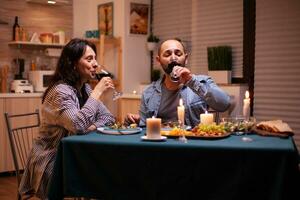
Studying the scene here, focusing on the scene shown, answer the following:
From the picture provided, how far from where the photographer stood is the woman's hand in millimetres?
2379

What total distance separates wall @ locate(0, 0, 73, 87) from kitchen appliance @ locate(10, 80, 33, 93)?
0.22 meters

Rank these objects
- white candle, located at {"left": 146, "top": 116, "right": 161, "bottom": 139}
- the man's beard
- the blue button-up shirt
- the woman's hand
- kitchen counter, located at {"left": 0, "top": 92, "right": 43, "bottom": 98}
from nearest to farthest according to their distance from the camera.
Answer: white candle, located at {"left": 146, "top": 116, "right": 161, "bottom": 139} < the woman's hand < the blue button-up shirt < the man's beard < kitchen counter, located at {"left": 0, "top": 92, "right": 43, "bottom": 98}

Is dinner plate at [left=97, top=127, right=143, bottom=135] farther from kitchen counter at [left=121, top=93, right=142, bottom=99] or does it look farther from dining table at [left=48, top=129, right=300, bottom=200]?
kitchen counter at [left=121, top=93, right=142, bottom=99]

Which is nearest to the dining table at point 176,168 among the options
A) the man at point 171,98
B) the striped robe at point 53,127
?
the striped robe at point 53,127

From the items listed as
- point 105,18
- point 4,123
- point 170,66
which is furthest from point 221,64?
point 4,123

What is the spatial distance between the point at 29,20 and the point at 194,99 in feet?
10.6

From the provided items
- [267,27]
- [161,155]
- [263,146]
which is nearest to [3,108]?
[267,27]

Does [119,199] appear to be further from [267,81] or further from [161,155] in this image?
[267,81]

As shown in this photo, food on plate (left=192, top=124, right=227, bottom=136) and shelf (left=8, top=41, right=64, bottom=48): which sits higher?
shelf (left=8, top=41, right=64, bottom=48)

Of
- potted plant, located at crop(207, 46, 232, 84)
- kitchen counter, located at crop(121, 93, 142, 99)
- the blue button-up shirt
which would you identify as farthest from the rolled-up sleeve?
kitchen counter, located at crop(121, 93, 142, 99)

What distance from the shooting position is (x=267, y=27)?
4.18 metres

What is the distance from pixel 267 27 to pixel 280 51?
0.27m

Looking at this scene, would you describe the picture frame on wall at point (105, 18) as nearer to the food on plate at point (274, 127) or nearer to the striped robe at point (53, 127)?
the striped robe at point (53, 127)

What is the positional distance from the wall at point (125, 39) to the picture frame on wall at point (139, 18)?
0.17 ft
